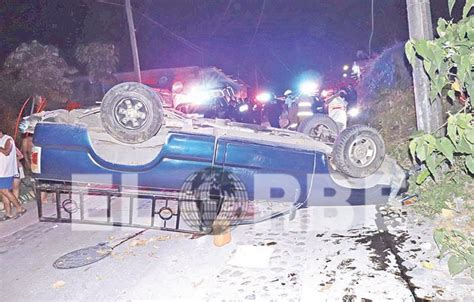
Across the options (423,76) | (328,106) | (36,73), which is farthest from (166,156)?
(36,73)

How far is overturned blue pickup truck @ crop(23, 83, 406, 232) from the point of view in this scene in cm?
408

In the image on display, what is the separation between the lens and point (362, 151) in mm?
4469

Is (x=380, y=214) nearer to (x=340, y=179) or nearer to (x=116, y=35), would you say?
(x=340, y=179)

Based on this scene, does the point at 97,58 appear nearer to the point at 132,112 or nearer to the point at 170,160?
the point at 132,112

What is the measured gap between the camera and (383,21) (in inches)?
520

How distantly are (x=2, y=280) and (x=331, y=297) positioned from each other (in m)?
3.17

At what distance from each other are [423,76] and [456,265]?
8.17 ft

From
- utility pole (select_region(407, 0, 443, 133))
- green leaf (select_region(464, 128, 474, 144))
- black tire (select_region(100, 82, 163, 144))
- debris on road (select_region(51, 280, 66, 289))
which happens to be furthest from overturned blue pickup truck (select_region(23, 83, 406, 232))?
green leaf (select_region(464, 128, 474, 144))

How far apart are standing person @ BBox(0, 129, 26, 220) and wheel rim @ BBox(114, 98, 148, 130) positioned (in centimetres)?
301

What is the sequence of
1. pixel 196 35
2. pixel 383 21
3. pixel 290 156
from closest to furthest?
pixel 290 156 < pixel 383 21 < pixel 196 35

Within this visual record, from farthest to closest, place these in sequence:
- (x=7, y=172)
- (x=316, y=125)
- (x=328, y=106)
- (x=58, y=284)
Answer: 1. (x=328, y=106)
2. (x=7, y=172)
3. (x=316, y=125)
4. (x=58, y=284)

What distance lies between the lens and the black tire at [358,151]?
435cm

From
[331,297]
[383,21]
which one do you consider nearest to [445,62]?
[331,297]

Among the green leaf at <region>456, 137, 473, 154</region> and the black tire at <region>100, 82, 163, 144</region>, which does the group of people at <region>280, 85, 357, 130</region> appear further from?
the green leaf at <region>456, 137, 473, 154</region>
